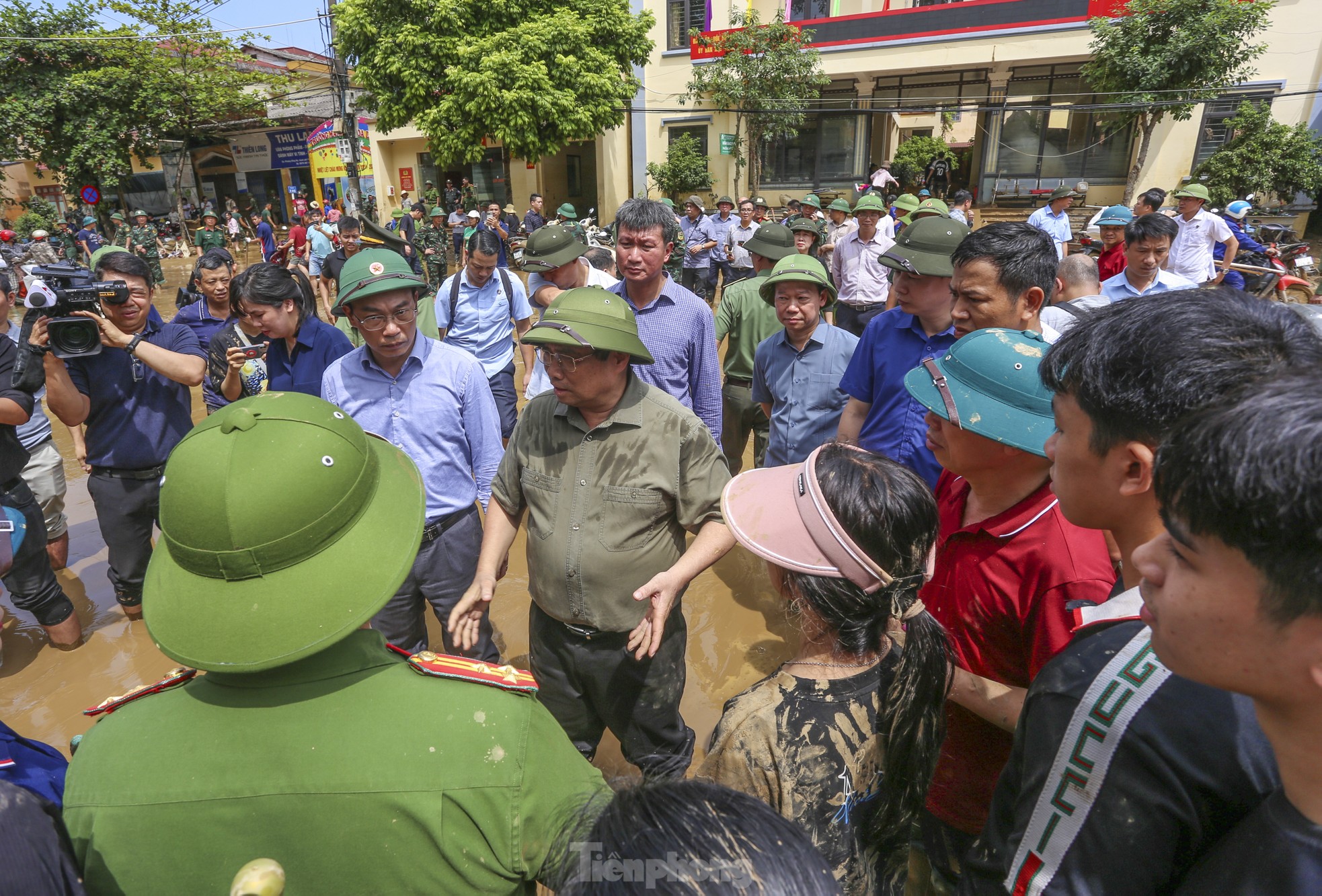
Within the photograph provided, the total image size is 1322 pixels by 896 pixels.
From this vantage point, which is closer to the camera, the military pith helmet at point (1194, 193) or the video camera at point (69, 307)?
the video camera at point (69, 307)

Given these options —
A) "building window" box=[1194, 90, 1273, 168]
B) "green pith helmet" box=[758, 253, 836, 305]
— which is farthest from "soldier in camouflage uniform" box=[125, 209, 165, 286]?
"building window" box=[1194, 90, 1273, 168]

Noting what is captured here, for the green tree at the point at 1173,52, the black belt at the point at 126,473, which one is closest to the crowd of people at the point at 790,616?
the black belt at the point at 126,473

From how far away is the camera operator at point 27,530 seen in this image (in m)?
3.10

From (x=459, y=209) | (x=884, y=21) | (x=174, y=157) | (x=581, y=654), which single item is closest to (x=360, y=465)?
(x=581, y=654)

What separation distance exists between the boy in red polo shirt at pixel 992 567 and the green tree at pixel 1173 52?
15468mm

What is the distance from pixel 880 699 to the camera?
1396 mm

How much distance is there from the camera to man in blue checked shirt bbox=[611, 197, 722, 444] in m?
3.56

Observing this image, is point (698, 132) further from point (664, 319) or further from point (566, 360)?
point (566, 360)

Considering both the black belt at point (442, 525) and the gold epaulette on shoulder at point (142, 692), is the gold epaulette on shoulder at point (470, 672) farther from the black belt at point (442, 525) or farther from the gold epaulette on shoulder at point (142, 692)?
the black belt at point (442, 525)

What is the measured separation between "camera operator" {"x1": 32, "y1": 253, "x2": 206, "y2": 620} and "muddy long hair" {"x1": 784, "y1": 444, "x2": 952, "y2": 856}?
10.8ft

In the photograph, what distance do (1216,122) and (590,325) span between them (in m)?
20.5

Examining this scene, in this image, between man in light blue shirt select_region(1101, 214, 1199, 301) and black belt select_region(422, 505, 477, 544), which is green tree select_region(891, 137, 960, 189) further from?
black belt select_region(422, 505, 477, 544)

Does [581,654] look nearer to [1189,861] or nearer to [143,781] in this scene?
[143,781]

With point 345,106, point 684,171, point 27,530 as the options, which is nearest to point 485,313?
→ point 27,530
